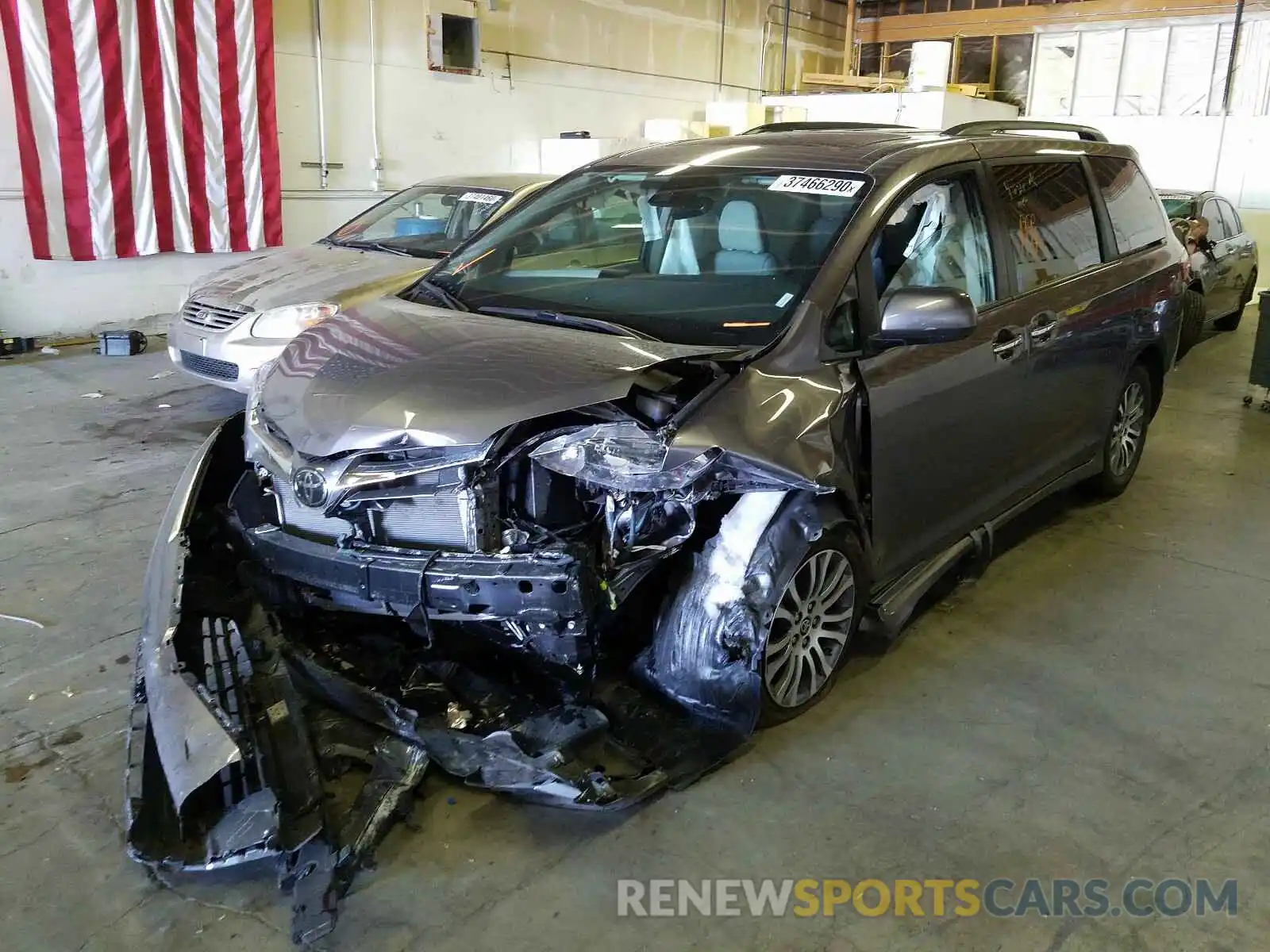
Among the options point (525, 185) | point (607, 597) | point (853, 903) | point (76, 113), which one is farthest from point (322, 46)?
point (853, 903)

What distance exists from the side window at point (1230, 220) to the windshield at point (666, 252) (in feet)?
26.8

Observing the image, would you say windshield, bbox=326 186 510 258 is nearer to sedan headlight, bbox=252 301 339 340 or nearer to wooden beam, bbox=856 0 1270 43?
sedan headlight, bbox=252 301 339 340

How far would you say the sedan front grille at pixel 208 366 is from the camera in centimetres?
587

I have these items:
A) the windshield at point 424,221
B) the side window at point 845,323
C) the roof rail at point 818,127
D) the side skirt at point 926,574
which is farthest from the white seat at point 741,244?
the windshield at point 424,221

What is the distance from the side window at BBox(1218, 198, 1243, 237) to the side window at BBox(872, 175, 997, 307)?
24.9 ft

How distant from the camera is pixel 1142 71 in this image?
46.6 feet

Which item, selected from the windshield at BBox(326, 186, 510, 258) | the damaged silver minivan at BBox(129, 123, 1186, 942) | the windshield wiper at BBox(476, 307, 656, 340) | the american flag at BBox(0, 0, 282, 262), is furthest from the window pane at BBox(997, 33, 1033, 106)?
the windshield wiper at BBox(476, 307, 656, 340)

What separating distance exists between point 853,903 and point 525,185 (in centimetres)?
580

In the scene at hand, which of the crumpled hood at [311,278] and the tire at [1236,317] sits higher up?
the crumpled hood at [311,278]

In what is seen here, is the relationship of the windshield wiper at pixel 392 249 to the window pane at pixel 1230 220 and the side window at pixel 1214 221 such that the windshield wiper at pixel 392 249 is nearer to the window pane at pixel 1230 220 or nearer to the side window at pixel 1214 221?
the side window at pixel 1214 221

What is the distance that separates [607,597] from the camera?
2566 mm

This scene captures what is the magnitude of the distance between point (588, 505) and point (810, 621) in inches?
31.4

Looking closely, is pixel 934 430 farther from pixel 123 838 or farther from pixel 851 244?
pixel 123 838

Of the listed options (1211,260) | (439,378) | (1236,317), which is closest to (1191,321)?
(1211,260)
